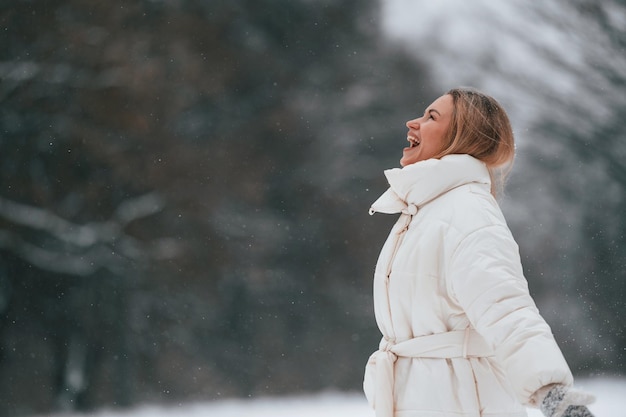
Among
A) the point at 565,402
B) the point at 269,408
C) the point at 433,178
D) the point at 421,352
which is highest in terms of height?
the point at 269,408

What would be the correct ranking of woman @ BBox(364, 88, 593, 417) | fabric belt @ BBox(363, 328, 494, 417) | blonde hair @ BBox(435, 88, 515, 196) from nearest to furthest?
woman @ BBox(364, 88, 593, 417)
fabric belt @ BBox(363, 328, 494, 417)
blonde hair @ BBox(435, 88, 515, 196)

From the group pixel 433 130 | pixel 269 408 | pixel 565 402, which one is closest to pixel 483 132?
pixel 433 130

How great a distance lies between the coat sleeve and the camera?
0.99 meters

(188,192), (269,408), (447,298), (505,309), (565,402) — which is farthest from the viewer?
(188,192)

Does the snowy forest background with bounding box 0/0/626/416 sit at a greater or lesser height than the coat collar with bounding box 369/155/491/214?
greater

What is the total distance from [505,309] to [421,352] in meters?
0.22

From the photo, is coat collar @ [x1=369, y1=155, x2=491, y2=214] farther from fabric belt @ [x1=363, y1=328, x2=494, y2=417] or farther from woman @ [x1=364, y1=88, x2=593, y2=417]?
fabric belt @ [x1=363, y1=328, x2=494, y2=417]

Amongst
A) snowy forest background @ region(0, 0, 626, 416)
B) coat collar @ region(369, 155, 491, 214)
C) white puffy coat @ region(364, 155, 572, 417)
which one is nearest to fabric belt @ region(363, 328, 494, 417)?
white puffy coat @ region(364, 155, 572, 417)

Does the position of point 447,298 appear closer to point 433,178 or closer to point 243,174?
point 433,178

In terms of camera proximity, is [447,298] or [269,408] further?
[269,408]

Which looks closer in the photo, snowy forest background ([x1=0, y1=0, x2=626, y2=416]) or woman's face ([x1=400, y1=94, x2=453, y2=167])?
woman's face ([x1=400, y1=94, x2=453, y2=167])

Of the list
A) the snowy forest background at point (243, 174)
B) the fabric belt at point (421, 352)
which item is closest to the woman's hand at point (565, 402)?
the fabric belt at point (421, 352)

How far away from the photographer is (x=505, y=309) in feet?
3.48

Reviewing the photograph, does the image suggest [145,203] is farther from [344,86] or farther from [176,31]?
[344,86]
